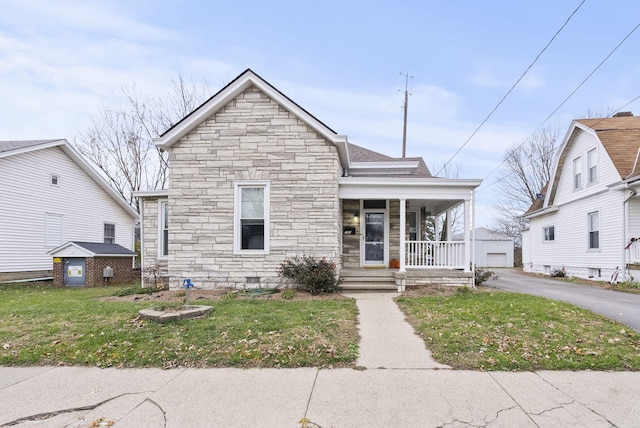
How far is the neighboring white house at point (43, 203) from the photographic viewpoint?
13789mm

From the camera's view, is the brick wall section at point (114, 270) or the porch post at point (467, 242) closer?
the porch post at point (467, 242)

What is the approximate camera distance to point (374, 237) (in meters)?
12.0

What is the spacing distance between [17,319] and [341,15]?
11934 millimetres

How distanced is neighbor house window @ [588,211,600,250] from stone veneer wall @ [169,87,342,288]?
1125 centimetres

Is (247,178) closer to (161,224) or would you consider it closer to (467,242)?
(161,224)

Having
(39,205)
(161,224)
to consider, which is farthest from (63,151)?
(161,224)

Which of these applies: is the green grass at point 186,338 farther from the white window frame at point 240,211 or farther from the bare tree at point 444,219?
the bare tree at point 444,219

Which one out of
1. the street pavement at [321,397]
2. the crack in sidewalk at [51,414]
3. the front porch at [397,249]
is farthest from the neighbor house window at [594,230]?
the crack in sidewalk at [51,414]

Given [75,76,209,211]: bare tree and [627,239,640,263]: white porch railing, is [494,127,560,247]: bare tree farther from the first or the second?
[75,76,209,211]: bare tree

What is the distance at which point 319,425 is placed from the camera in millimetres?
2996

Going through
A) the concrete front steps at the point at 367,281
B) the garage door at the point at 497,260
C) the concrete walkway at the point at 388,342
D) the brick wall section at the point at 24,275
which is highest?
the concrete front steps at the point at 367,281

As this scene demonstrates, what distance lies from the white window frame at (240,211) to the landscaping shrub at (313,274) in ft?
3.15

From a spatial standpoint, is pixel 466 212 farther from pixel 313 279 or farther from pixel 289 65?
pixel 289 65

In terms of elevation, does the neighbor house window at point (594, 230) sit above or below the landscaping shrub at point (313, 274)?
above
